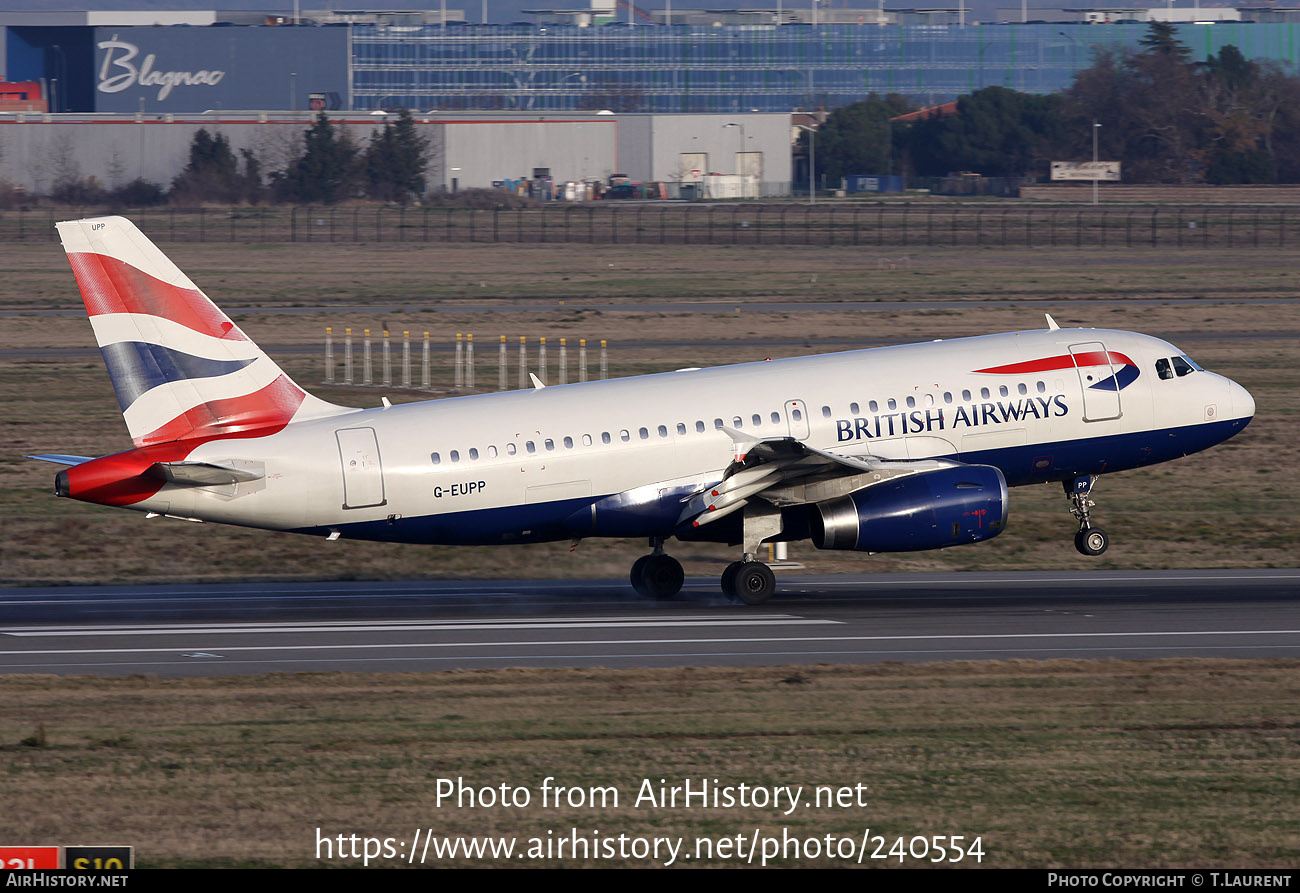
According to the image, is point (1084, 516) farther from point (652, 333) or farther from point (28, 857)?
point (652, 333)

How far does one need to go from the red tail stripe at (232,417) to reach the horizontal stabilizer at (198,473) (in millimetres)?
722

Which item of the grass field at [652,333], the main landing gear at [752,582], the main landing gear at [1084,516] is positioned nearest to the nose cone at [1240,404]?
the grass field at [652,333]

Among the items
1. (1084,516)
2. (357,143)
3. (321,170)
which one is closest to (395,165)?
(321,170)

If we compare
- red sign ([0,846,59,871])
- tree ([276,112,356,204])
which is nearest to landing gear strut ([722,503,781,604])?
red sign ([0,846,59,871])

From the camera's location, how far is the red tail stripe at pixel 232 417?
29781 mm

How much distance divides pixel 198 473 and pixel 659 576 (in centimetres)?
922

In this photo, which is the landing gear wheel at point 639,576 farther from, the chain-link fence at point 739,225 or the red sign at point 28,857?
the chain-link fence at point 739,225

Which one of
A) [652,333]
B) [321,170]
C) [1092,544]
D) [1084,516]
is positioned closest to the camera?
[1092,544]

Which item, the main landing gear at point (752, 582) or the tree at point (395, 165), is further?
the tree at point (395, 165)

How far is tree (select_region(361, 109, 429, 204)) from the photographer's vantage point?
17775 cm

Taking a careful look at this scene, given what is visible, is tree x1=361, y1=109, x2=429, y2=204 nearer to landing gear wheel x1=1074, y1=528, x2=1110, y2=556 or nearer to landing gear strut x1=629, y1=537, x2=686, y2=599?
landing gear strut x1=629, y1=537, x2=686, y2=599

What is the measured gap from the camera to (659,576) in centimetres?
3272
